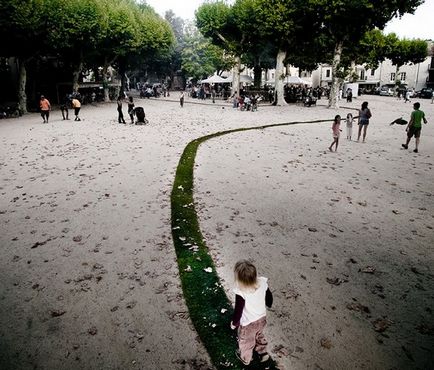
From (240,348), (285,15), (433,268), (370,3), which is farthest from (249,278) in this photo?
(285,15)

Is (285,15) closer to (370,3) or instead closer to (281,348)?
(370,3)

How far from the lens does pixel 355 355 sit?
367 cm

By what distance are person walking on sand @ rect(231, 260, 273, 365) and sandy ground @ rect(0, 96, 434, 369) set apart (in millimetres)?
431

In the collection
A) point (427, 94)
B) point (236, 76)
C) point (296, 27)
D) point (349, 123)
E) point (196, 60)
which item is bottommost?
point (349, 123)

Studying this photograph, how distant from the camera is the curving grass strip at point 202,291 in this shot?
149 inches

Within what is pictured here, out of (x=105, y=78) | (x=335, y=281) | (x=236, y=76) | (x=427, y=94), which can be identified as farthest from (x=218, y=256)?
(x=427, y=94)

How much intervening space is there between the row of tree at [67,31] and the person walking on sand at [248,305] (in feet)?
79.9

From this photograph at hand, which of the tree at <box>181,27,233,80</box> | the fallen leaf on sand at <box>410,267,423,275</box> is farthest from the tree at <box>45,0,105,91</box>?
the tree at <box>181,27,233,80</box>

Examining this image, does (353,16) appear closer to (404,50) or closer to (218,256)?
(218,256)

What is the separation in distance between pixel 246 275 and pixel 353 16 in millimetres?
30531

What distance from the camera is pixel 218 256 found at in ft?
18.5

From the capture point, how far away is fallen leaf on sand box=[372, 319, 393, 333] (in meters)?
4.03

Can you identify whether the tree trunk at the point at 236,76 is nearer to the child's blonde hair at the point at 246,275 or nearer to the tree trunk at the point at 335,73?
the tree trunk at the point at 335,73

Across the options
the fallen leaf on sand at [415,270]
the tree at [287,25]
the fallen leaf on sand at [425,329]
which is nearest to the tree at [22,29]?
the tree at [287,25]
